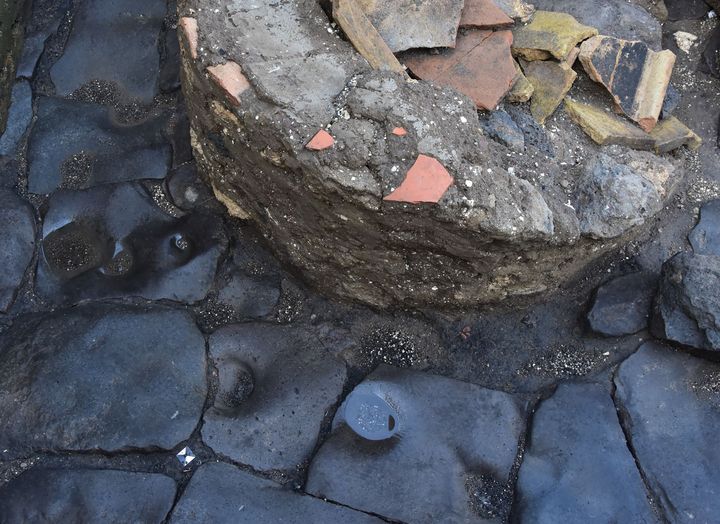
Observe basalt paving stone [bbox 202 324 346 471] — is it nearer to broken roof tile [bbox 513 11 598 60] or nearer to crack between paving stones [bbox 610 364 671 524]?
crack between paving stones [bbox 610 364 671 524]

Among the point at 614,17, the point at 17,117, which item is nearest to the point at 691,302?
the point at 614,17

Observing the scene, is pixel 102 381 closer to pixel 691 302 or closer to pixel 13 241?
pixel 13 241

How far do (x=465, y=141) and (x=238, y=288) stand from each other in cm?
113

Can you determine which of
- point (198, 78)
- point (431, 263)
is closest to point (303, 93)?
point (198, 78)

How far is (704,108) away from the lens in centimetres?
312

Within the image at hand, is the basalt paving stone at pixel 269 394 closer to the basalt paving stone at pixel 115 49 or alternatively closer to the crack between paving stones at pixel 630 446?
the crack between paving stones at pixel 630 446

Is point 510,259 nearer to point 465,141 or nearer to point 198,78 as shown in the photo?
point 465,141

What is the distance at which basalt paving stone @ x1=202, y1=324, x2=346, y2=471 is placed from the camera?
254 cm

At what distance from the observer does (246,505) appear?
244 cm

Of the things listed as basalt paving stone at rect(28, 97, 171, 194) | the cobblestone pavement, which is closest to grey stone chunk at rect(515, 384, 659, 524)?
the cobblestone pavement

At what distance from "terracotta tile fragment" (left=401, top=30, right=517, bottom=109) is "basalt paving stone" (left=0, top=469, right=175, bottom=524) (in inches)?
66.8

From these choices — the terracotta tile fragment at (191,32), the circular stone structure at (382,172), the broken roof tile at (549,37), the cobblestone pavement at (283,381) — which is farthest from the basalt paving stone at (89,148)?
the broken roof tile at (549,37)

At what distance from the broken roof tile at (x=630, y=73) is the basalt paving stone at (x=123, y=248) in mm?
1599

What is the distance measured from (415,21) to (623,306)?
4.31ft
